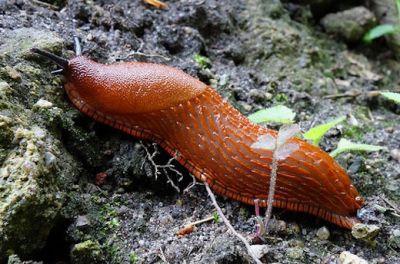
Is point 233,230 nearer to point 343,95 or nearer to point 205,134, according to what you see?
point 205,134

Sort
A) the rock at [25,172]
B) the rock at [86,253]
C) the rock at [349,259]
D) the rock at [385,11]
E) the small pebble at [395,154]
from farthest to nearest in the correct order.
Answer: the rock at [385,11], the small pebble at [395,154], the rock at [349,259], the rock at [86,253], the rock at [25,172]

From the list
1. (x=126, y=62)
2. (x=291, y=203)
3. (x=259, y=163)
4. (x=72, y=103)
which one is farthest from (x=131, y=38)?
(x=291, y=203)

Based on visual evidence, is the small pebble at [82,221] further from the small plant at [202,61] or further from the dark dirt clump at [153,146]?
the small plant at [202,61]

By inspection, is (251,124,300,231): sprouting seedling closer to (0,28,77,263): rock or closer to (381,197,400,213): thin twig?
(381,197,400,213): thin twig

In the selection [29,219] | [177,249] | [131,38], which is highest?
[131,38]

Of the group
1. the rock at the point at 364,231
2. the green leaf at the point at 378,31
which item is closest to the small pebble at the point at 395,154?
the rock at the point at 364,231

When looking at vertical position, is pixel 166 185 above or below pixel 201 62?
below

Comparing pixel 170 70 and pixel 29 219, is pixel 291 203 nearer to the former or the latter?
pixel 170 70
